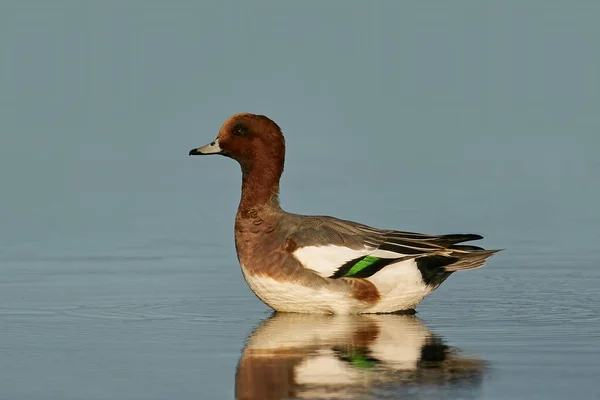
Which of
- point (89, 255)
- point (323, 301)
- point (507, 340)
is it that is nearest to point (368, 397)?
point (507, 340)

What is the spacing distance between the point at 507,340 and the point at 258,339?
152 centimetres

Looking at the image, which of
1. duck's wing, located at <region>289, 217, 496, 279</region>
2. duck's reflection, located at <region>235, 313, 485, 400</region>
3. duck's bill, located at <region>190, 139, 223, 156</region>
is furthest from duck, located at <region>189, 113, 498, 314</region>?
duck's bill, located at <region>190, 139, 223, 156</region>

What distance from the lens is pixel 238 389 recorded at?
23.9ft

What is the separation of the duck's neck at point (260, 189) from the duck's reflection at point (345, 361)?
1312 millimetres

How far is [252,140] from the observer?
11039 millimetres

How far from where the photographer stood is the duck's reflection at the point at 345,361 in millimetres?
7258

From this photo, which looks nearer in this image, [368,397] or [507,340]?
[368,397]

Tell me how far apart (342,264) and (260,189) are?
3.81ft

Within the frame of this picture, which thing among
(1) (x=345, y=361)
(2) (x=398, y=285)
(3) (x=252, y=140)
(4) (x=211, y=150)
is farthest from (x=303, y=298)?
(1) (x=345, y=361)

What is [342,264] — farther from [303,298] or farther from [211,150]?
[211,150]

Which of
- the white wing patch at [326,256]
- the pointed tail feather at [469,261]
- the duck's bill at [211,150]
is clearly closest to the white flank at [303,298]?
the white wing patch at [326,256]

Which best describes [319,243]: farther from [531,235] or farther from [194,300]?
[531,235]

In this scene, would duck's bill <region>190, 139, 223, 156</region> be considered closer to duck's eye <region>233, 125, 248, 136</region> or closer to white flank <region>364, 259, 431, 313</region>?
duck's eye <region>233, 125, 248, 136</region>

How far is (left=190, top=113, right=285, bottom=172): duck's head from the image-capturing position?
11.0 m
